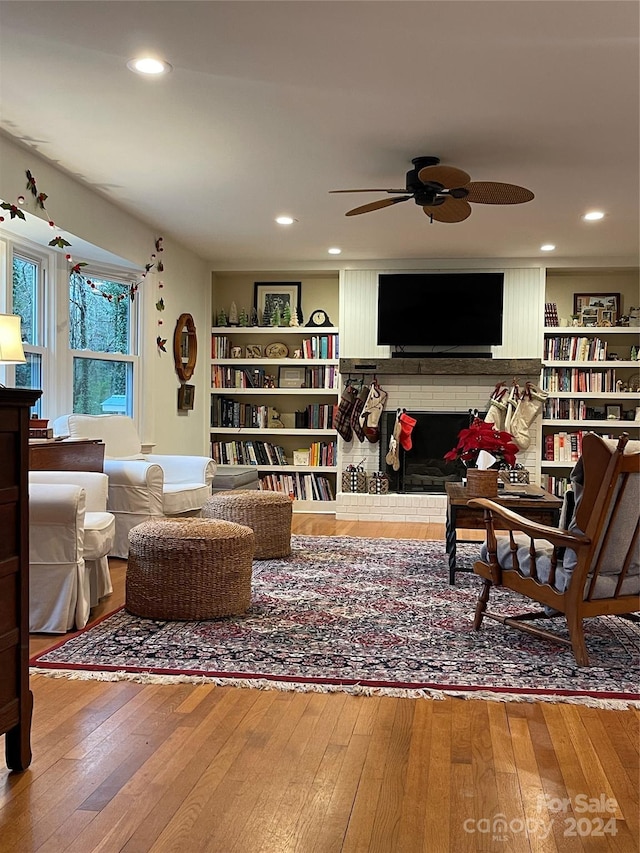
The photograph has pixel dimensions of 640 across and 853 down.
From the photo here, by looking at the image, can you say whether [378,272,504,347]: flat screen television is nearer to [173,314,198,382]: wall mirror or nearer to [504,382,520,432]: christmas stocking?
[504,382,520,432]: christmas stocking

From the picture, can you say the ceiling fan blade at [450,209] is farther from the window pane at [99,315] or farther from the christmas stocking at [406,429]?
the christmas stocking at [406,429]

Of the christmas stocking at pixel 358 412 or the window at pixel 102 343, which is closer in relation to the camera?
the window at pixel 102 343

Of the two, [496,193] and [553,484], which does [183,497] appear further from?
[553,484]

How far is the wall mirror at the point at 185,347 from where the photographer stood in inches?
279

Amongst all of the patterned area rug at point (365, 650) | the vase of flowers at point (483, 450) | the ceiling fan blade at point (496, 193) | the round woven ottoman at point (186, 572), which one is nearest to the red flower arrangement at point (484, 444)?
the vase of flowers at point (483, 450)

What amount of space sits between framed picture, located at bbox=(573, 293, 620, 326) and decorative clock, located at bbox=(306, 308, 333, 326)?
8.23ft

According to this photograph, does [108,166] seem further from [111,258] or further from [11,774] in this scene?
[11,774]

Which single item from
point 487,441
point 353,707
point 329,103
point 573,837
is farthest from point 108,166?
point 573,837

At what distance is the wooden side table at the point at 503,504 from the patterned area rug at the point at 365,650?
37 cm

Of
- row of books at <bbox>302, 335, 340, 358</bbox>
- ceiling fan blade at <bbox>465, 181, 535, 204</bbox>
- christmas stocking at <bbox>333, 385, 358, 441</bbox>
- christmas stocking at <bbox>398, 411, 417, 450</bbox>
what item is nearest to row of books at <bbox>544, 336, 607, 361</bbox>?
christmas stocking at <bbox>398, 411, 417, 450</bbox>

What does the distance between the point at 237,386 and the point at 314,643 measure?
4979 millimetres

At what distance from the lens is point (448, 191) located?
441 centimetres

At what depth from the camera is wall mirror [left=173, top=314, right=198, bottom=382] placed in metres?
7.10

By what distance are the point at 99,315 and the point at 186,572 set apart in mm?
3257
